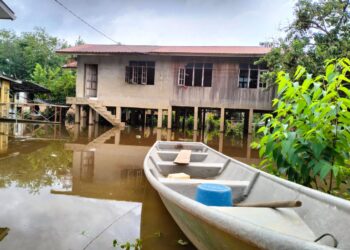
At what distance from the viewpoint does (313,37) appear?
434 inches

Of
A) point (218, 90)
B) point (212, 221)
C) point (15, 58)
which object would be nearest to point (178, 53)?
point (218, 90)

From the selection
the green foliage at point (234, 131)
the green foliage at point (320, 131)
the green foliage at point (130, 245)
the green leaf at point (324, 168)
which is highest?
the green foliage at point (320, 131)

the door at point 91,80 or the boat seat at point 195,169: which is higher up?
the door at point 91,80

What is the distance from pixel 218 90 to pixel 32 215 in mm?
11983

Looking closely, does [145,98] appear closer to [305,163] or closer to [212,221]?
[305,163]

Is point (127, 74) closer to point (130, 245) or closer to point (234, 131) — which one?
point (234, 131)

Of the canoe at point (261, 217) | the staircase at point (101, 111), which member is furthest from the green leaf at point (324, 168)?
the staircase at point (101, 111)

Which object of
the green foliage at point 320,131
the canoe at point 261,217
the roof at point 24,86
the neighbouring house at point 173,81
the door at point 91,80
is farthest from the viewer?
the roof at point 24,86

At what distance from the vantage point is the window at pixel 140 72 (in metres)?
15.0

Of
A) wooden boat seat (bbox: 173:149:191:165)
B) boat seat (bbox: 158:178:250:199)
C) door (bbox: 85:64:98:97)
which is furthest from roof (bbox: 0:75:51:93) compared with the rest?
boat seat (bbox: 158:178:250:199)

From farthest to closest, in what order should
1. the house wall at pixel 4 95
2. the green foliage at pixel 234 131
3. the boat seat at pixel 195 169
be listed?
the house wall at pixel 4 95
the green foliage at pixel 234 131
the boat seat at pixel 195 169

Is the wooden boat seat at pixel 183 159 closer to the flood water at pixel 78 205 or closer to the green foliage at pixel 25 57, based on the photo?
the flood water at pixel 78 205

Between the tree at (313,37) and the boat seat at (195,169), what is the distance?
752cm

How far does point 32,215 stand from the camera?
3271mm
